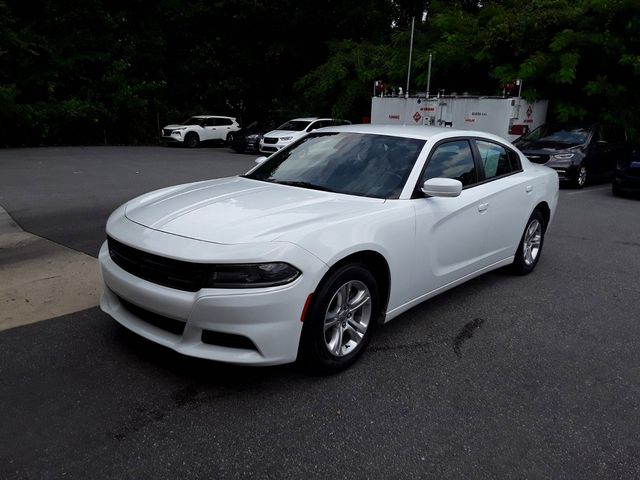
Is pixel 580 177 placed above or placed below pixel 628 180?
below

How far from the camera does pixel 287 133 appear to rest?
19.9 meters

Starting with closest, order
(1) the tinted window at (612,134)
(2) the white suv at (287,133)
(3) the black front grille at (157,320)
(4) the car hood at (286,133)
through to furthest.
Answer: (3) the black front grille at (157,320) < (1) the tinted window at (612,134) < (2) the white suv at (287,133) < (4) the car hood at (286,133)

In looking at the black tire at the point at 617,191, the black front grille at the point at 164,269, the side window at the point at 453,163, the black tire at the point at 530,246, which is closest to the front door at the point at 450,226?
the side window at the point at 453,163

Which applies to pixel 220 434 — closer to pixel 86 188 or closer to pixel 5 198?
pixel 5 198

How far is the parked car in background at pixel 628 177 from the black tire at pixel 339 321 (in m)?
9.56

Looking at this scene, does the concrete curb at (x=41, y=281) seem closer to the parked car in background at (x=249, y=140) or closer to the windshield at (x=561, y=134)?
the windshield at (x=561, y=134)

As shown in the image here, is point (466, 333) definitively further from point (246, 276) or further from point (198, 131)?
point (198, 131)

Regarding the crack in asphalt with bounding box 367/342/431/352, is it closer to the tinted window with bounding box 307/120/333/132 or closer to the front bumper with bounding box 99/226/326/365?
the front bumper with bounding box 99/226/326/365

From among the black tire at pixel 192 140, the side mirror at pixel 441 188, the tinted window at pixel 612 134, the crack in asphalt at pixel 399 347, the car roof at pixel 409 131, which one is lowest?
the black tire at pixel 192 140

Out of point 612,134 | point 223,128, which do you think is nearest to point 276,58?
point 223,128

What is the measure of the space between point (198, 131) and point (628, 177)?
60.6 feet

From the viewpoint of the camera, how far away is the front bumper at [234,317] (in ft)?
9.62

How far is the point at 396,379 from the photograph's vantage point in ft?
11.3

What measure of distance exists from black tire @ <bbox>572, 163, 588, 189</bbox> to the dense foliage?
3.95 meters
